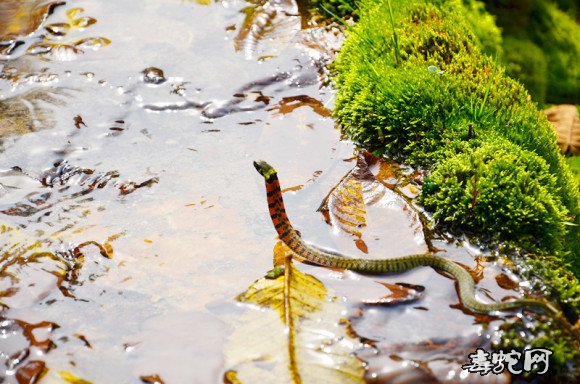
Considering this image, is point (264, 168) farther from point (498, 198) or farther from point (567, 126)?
point (567, 126)

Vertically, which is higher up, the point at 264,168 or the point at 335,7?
the point at 335,7

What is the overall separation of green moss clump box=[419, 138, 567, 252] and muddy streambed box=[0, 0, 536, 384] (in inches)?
8.6

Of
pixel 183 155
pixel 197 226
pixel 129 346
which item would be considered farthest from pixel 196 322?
pixel 183 155

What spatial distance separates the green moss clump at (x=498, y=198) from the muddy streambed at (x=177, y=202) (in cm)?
22

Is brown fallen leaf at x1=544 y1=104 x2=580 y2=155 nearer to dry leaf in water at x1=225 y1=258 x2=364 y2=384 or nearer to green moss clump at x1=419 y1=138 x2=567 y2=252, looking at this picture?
green moss clump at x1=419 y1=138 x2=567 y2=252

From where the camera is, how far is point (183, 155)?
18.2 ft

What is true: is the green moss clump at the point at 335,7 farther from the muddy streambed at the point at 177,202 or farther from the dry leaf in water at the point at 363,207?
the dry leaf in water at the point at 363,207

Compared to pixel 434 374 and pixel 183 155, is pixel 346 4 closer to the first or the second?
pixel 183 155

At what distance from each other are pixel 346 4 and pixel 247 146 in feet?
7.54

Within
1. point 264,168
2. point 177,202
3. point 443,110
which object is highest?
point 443,110

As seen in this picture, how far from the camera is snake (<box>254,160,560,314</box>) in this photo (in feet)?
13.1

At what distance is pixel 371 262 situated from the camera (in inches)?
174

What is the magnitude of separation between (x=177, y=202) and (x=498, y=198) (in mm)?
2438

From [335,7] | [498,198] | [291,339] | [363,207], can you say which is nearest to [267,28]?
[335,7]
